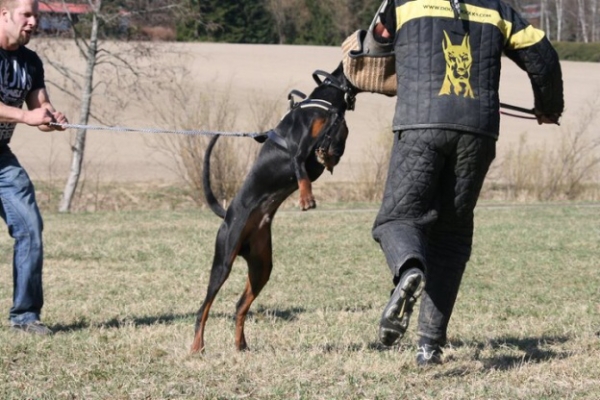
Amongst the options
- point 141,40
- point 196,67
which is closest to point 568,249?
point 141,40

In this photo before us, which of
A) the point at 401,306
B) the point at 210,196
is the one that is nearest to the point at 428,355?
the point at 401,306

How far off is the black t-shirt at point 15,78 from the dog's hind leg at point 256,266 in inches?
67.1

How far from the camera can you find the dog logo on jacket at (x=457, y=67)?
487 centimetres

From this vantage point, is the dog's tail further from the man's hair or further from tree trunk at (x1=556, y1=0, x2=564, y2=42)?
tree trunk at (x1=556, y1=0, x2=564, y2=42)

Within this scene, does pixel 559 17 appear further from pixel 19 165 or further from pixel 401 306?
pixel 401 306

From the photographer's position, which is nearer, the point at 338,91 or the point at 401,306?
the point at 401,306

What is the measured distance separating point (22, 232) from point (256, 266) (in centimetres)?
154

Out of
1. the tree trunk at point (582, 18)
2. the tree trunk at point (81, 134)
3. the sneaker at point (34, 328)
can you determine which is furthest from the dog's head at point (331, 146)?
the tree trunk at point (582, 18)

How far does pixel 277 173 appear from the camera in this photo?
19.3ft

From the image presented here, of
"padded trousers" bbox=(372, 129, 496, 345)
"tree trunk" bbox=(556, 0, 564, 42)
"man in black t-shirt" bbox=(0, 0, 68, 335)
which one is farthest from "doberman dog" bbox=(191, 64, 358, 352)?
"tree trunk" bbox=(556, 0, 564, 42)

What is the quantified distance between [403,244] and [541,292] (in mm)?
3812

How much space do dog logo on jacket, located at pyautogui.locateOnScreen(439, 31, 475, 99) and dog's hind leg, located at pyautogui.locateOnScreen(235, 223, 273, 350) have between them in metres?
1.56

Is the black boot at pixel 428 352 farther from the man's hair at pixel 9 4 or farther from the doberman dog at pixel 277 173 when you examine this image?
the man's hair at pixel 9 4

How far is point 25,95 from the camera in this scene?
652 cm
